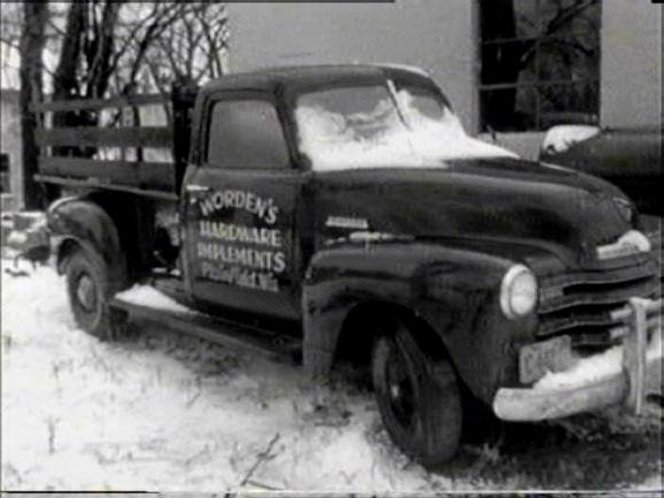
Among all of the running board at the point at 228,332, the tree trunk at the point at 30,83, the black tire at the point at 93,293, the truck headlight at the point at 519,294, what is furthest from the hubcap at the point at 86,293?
the truck headlight at the point at 519,294

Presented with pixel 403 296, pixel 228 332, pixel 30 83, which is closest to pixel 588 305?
pixel 403 296

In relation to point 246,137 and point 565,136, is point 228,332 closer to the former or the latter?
point 246,137

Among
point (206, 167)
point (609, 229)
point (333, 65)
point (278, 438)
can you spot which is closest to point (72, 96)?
point (206, 167)

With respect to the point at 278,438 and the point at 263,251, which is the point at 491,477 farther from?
the point at 263,251

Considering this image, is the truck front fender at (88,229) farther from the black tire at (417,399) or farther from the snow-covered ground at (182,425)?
the black tire at (417,399)

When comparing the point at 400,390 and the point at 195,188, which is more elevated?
the point at 195,188

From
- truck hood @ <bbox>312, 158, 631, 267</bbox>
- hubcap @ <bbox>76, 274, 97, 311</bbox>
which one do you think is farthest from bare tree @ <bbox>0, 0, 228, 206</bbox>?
hubcap @ <bbox>76, 274, 97, 311</bbox>
